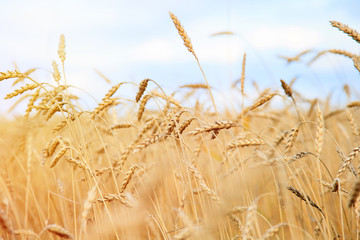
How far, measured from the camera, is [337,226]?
228 cm

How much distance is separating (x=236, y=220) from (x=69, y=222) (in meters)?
1.24

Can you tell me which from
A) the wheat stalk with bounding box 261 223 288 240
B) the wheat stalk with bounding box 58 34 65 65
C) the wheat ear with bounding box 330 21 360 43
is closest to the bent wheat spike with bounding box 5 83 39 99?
the wheat stalk with bounding box 58 34 65 65

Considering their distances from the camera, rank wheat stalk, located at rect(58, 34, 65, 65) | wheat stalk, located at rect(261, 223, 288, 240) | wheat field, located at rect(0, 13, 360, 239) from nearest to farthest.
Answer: wheat stalk, located at rect(261, 223, 288, 240) < wheat field, located at rect(0, 13, 360, 239) < wheat stalk, located at rect(58, 34, 65, 65)

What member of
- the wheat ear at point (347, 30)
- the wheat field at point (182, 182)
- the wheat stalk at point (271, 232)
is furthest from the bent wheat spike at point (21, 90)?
the wheat ear at point (347, 30)

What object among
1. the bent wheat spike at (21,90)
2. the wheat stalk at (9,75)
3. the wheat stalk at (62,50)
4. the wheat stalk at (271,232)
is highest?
the wheat stalk at (62,50)

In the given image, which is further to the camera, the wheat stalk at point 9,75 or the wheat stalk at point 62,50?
the wheat stalk at point 62,50

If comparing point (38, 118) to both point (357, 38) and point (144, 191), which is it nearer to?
point (144, 191)

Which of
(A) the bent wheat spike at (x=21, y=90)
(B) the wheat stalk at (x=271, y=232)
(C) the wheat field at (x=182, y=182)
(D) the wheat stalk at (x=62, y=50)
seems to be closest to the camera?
(B) the wheat stalk at (x=271, y=232)

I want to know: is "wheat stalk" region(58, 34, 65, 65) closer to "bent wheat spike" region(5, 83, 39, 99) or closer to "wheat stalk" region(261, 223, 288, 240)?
"bent wheat spike" region(5, 83, 39, 99)

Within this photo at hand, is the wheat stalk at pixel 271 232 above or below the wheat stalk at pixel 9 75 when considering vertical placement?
below

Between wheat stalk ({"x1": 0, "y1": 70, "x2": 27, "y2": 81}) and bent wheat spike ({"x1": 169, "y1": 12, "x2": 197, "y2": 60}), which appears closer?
wheat stalk ({"x1": 0, "y1": 70, "x2": 27, "y2": 81})

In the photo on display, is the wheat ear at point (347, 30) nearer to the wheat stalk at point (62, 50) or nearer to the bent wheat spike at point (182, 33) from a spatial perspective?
the bent wheat spike at point (182, 33)

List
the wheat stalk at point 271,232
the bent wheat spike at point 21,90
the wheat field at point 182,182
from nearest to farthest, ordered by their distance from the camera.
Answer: the wheat stalk at point 271,232 → the wheat field at point 182,182 → the bent wheat spike at point 21,90

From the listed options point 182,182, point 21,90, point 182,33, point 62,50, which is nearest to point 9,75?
point 21,90
